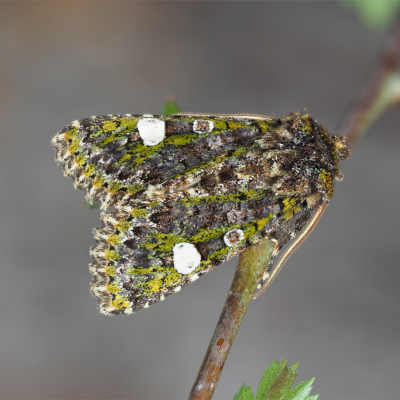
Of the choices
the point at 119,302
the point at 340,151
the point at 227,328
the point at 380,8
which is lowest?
the point at 227,328

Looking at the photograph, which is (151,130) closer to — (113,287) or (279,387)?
(113,287)

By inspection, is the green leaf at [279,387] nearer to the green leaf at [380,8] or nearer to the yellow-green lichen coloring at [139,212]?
the yellow-green lichen coloring at [139,212]

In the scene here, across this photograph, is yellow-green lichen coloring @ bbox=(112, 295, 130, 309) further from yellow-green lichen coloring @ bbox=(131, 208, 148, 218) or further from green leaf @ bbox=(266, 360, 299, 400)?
green leaf @ bbox=(266, 360, 299, 400)

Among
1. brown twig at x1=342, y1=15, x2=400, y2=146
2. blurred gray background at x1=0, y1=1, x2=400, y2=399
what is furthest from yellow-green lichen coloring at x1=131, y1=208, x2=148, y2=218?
blurred gray background at x1=0, y1=1, x2=400, y2=399

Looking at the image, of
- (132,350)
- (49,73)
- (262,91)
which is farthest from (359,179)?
(49,73)

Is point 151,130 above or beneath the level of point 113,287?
above

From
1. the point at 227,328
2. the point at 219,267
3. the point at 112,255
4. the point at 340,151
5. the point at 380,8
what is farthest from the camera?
the point at 219,267

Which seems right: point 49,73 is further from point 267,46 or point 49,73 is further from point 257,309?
point 257,309

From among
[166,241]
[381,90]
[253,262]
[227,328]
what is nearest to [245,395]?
[227,328]
